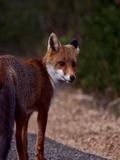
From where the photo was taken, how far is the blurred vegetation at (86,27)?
1672 cm

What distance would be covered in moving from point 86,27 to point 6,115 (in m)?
10.6

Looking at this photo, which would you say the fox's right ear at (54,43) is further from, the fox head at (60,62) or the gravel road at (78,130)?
the gravel road at (78,130)

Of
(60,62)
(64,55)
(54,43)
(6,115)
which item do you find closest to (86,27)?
(54,43)

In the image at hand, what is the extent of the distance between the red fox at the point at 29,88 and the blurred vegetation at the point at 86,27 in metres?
6.38

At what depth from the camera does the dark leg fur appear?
738 cm

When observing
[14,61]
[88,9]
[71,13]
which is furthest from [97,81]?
[14,61]

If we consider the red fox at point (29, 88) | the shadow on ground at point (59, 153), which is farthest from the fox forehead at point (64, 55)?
the shadow on ground at point (59, 153)

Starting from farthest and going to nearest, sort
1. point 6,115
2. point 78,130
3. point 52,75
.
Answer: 1. point 78,130
2. point 52,75
3. point 6,115

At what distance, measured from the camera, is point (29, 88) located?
873 centimetres

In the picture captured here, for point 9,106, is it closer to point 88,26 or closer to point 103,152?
point 103,152

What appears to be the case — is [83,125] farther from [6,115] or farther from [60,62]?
[6,115]

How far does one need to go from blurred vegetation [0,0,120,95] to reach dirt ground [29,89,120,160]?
0.62 m

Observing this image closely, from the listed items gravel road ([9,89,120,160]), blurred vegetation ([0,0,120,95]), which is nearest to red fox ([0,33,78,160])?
gravel road ([9,89,120,160])

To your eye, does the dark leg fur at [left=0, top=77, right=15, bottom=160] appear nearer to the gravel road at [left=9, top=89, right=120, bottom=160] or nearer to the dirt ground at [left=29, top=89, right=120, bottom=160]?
the gravel road at [left=9, top=89, right=120, bottom=160]
